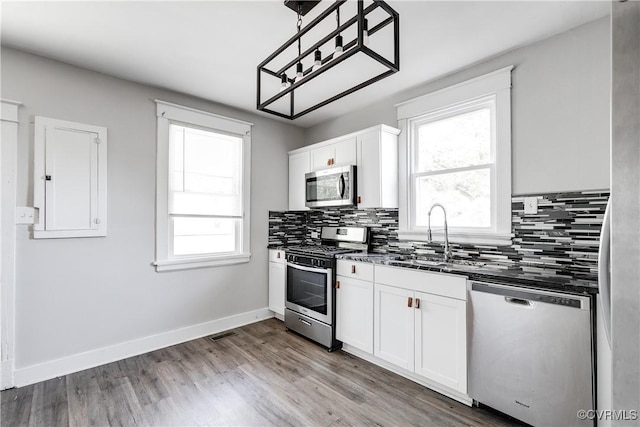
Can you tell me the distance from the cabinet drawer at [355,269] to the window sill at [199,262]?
131 centimetres

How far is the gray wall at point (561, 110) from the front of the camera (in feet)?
6.33

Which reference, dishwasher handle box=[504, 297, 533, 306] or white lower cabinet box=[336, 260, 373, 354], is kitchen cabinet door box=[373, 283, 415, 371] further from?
dishwasher handle box=[504, 297, 533, 306]

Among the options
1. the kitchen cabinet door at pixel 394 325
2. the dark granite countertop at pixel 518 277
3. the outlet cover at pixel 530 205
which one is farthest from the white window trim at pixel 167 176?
the outlet cover at pixel 530 205

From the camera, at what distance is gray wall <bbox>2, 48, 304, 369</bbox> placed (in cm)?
232

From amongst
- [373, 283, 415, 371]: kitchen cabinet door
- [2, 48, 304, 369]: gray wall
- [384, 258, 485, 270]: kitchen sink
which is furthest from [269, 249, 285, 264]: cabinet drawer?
[384, 258, 485, 270]: kitchen sink

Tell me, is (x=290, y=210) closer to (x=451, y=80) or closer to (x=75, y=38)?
(x=451, y=80)

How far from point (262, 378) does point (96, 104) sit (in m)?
2.74

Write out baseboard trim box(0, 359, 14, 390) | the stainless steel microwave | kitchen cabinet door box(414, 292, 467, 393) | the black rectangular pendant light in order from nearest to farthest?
the black rectangular pendant light < kitchen cabinet door box(414, 292, 467, 393) < baseboard trim box(0, 359, 14, 390) < the stainless steel microwave

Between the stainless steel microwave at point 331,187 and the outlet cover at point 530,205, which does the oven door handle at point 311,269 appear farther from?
the outlet cover at point 530,205

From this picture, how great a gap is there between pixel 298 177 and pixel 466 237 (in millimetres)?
2138

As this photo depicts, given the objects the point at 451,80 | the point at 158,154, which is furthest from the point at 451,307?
the point at 158,154

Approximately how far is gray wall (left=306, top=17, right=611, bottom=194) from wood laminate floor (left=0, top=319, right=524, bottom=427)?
65.7 inches

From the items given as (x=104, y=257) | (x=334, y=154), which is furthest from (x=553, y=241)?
(x=104, y=257)

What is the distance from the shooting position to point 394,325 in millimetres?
2395
